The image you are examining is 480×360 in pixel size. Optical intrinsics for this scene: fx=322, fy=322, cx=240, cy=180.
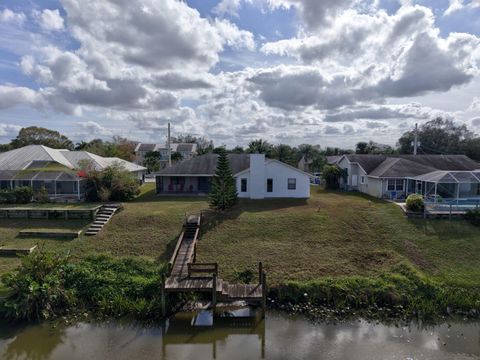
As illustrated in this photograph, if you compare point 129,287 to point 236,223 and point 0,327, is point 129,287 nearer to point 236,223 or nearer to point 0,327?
point 0,327

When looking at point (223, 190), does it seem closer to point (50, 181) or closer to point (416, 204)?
point (416, 204)

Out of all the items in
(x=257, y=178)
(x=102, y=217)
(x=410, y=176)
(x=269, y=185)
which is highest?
(x=410, y=176)

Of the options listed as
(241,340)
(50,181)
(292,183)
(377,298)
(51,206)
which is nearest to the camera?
(241,340)

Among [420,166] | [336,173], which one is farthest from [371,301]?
[336,173]

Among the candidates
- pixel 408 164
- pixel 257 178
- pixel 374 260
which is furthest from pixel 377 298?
pixel 408 164

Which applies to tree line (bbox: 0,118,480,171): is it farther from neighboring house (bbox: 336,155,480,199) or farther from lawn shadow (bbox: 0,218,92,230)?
lawn shadow (bbox: 0,218,92,230)

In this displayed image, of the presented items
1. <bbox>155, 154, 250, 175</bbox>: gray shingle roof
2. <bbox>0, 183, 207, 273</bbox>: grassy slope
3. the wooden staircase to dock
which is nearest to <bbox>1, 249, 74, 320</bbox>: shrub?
<bbox>0, 183, 207, 273</bbox>: grassy slope

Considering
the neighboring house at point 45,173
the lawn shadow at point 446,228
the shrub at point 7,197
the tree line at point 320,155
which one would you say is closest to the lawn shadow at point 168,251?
the neighboring house at point 45,173
